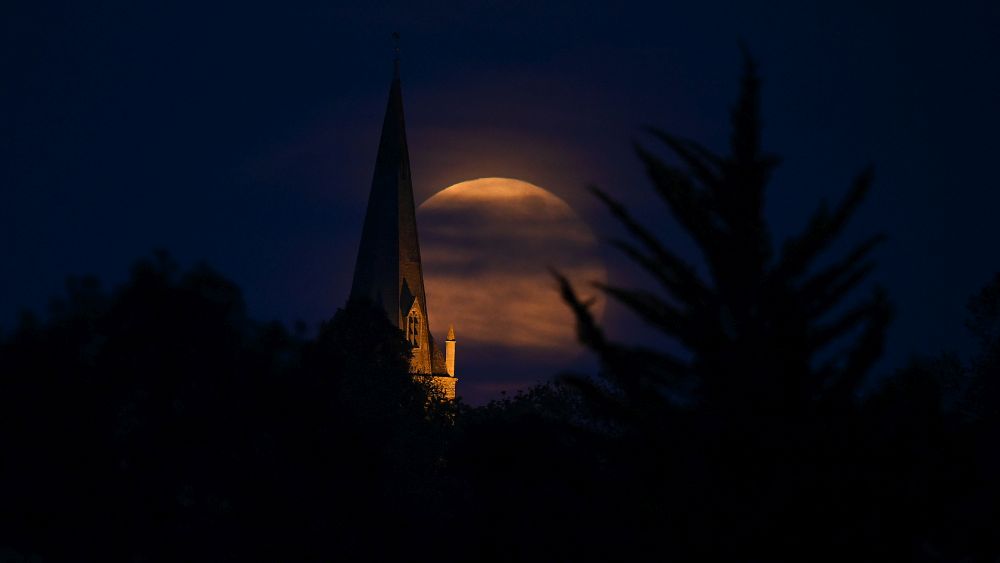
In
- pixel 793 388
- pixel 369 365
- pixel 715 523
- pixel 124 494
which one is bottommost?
pixel 715 523

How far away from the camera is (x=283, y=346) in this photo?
4528cm

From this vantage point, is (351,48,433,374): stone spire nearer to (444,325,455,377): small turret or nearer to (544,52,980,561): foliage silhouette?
(444,325,455,377): small turret

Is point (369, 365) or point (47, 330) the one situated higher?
point (369, 365)

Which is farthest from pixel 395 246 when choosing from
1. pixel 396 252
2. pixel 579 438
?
pixel 579 438

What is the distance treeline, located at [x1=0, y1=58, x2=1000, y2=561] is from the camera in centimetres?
1155

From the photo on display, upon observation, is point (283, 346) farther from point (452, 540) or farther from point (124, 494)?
point (452, 540)

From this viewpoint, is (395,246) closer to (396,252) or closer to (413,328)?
(396,252)

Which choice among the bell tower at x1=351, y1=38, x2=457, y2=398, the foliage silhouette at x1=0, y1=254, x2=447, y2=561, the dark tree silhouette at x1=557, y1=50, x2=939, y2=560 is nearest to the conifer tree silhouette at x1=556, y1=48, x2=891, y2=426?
the dark tree silhouette at x1=557, y1=50, x2=939, y2=560

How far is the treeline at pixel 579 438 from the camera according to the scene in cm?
1155

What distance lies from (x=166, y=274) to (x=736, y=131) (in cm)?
3316

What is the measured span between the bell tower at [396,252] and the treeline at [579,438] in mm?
50699

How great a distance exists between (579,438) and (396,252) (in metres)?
113

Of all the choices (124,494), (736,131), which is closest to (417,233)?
(124,494)

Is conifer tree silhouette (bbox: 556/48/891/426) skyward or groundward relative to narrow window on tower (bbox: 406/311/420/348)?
groundward
